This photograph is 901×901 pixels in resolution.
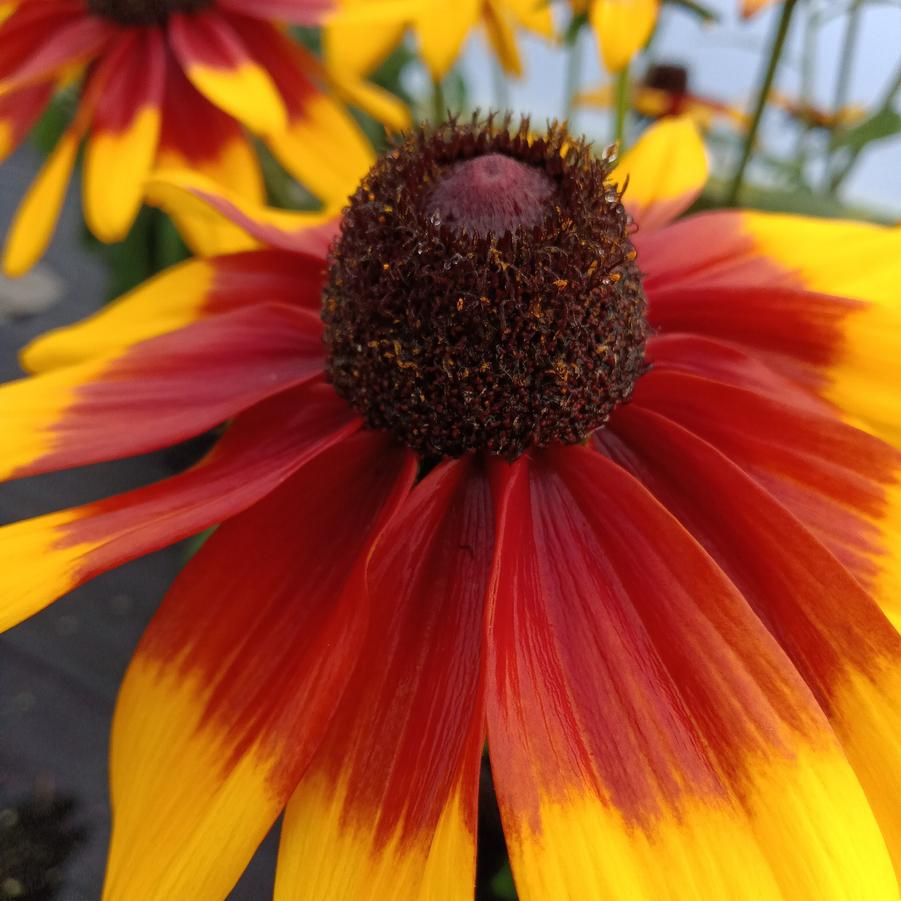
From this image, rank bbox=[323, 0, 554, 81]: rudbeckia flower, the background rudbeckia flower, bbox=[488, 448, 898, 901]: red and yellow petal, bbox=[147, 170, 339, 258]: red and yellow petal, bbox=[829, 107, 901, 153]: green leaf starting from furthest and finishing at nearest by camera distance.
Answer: the background rudbeckia flower → bbox=[829, 107, 901, 153]: green leaf → bbox=[323, 0, 554, 81]: rudbeckia flower → bbox=[147, 170, 339, 258]: red and yellow petal → bbox=[488, 448, 898, 901]: red and yellow petal

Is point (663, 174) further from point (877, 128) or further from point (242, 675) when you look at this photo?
point (242, 675)

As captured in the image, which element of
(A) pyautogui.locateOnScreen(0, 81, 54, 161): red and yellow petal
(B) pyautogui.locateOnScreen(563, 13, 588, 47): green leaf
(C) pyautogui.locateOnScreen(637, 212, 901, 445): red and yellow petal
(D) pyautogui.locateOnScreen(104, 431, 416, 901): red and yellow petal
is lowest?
(D) pyautogui.locateOnScreen(104, 431, 416, 901): red and yellow petal

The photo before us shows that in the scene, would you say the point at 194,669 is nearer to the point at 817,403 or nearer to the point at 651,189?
the point at 817,403

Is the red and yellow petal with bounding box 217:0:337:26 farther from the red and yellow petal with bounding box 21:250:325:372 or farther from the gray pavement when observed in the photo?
the gray pavement

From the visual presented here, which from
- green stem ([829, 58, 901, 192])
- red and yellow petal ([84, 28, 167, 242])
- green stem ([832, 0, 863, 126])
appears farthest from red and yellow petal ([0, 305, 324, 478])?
green stem ([832, 0, 863, 126])

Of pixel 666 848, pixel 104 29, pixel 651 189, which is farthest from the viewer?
pixel 104 29

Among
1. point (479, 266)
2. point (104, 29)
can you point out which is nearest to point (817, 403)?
point (479, 266)
